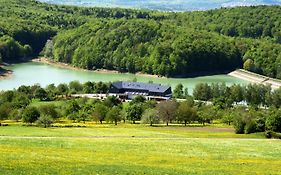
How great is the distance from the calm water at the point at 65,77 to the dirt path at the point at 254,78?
1.80 m

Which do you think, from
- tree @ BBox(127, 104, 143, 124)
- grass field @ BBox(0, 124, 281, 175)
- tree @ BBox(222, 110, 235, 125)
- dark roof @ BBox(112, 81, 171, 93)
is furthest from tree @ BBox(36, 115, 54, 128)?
dark roof @ BBox(112, 81, 171, 93)

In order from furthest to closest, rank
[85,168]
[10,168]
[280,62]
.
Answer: [280,62] < [85,168] < [10,168]

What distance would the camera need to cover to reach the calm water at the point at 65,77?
8674 cm

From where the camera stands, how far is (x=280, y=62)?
338 ft

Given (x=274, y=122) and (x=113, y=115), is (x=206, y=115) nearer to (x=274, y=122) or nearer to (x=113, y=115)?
(x=113, y=115)

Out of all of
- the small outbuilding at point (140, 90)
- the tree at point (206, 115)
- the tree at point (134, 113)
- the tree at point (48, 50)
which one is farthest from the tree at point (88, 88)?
the tree at point (48, 50)

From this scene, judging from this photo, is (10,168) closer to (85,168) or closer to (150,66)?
(85,168)

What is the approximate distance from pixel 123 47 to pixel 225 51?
70.0ft

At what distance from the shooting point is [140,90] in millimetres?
75312

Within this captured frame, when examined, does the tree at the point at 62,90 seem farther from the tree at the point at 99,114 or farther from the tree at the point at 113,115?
the tree at the point at 113,115

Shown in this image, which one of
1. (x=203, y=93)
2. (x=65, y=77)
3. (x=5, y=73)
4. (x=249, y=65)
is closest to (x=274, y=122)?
(x=203, y=93)

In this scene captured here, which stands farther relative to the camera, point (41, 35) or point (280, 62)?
point (41, 35)

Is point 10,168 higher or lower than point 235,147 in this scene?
higher

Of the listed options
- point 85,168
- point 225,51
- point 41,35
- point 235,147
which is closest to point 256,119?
point 235,147
